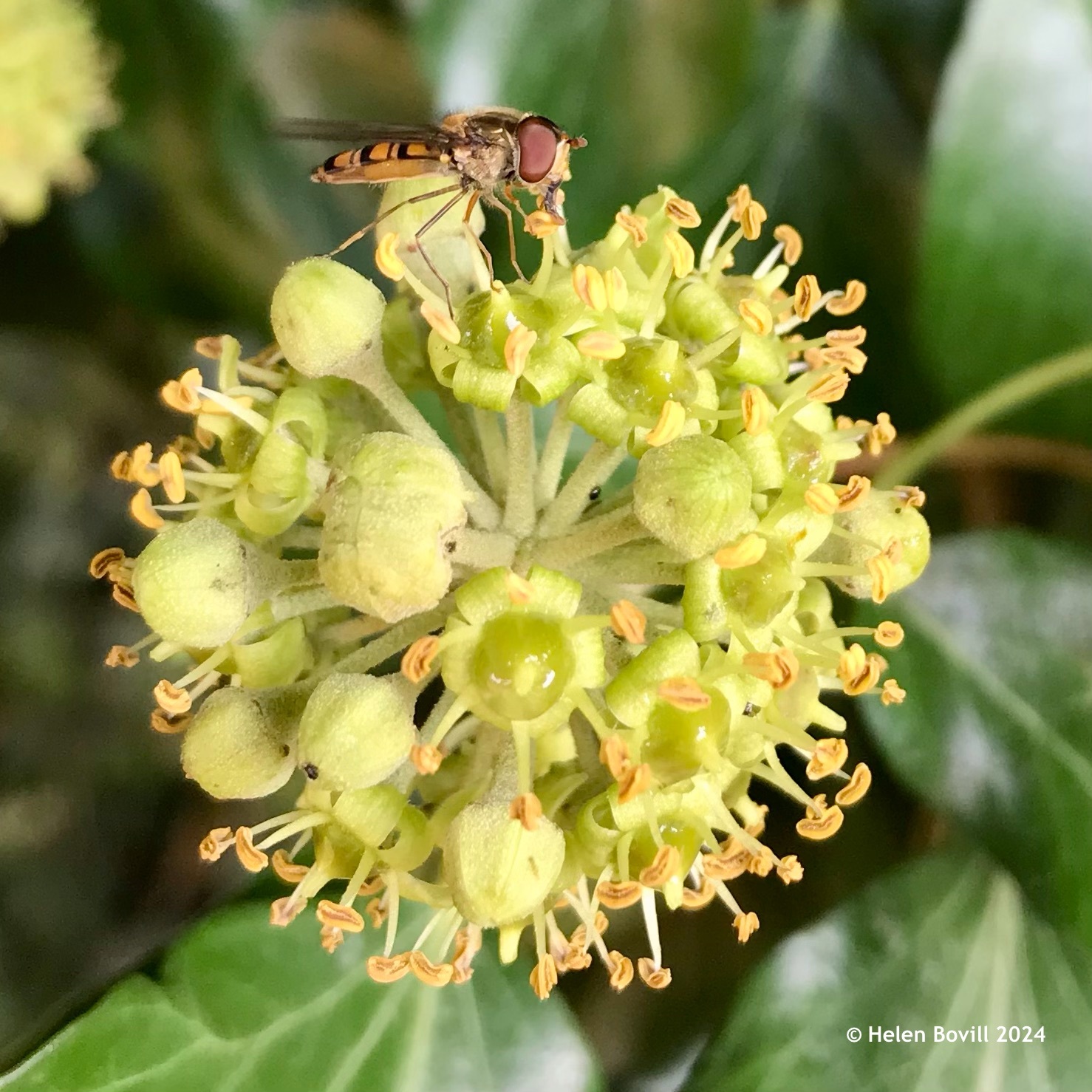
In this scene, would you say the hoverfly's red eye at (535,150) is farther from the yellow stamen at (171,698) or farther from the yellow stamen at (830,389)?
the yellow stamen at (171,698)

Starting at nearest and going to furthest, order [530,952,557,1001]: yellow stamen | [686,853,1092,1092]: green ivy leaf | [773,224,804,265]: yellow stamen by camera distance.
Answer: [530,952,557,1001]: yellow stamen → [773,224,804,265]: yellow stamen → [686,853,1092,1092]: green ivy leaf

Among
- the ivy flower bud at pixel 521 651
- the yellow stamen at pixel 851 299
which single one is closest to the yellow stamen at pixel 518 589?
the ivy flower bud at pixel 521 651

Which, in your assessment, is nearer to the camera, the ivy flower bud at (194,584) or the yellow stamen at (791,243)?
the ivy flower bud at (194,584)

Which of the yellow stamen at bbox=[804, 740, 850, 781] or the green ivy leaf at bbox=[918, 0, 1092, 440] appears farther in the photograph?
the green ivy leaf at bbox=[918, 0, 1092, 440]

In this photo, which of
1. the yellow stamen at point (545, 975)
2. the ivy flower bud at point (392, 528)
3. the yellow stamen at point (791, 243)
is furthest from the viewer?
the yellow stamen at point (791, 243)

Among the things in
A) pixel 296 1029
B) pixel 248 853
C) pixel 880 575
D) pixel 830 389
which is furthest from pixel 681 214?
pixel 296 1029

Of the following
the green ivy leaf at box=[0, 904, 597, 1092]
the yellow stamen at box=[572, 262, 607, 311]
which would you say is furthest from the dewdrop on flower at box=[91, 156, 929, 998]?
the green ivy leaf at box=[0, 904, 597, 1092]

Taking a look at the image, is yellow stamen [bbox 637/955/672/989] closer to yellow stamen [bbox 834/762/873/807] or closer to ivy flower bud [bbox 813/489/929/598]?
yellow stamen [bbox 834/762/873/807]
